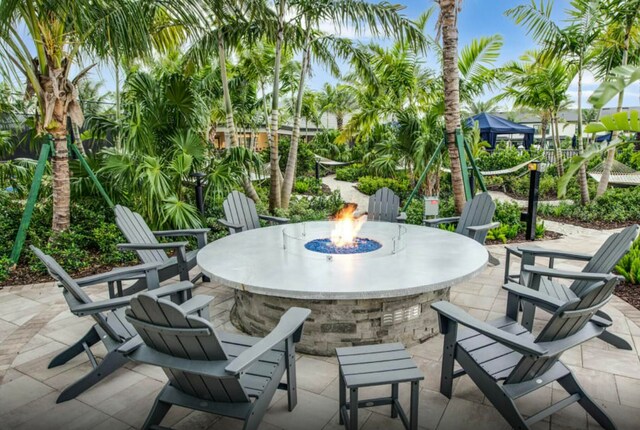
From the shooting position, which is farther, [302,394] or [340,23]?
[340,23]

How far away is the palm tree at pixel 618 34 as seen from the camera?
637cm

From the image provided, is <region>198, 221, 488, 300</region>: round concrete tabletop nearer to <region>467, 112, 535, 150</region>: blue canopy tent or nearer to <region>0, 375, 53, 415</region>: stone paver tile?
<region>0, 375, 53, 415</region>: stone paver tile

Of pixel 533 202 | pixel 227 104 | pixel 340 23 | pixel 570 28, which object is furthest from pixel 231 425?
pixel 570 28

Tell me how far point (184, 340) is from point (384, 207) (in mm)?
3951

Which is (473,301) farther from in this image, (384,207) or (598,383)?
(384,207)

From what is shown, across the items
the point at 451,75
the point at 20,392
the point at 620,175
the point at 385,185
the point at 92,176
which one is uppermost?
the point at 451,75

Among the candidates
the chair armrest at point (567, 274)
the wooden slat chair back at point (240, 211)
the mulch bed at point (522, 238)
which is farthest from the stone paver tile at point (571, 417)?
the mulch bed at point (522, 238)

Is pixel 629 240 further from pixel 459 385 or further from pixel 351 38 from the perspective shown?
pixel 351 38

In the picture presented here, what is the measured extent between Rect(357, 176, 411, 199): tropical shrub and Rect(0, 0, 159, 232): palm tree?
6.82 meters

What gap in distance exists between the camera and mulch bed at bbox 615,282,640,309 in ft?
12.0

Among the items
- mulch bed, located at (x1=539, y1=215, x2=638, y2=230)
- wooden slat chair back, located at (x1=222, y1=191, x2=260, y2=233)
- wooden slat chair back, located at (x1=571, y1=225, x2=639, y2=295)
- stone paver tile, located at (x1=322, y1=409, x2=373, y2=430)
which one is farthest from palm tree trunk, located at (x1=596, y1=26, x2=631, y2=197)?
stone paver tile, located at (x1=322, y1=409, x2=373, y2=430)

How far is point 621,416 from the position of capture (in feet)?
6.95

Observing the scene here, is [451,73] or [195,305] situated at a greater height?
[451,73]

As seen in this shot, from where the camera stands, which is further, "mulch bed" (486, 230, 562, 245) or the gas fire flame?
"mulch bed" (486, 230, 562, 245)
